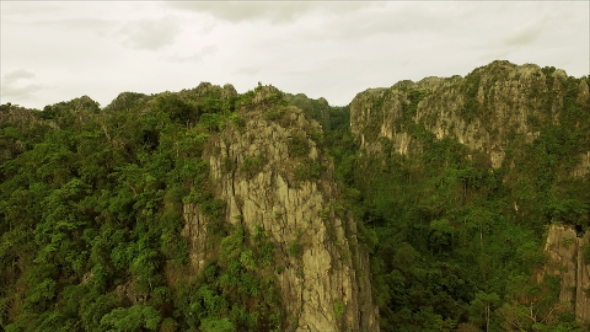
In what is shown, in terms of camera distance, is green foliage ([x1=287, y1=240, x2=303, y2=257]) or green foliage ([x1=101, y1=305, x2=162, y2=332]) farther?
green foliage ([x1=287, y1=240, x2=303, y2=257])

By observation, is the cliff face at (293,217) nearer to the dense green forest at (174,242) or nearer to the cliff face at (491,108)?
the dense green forest at (174,242)

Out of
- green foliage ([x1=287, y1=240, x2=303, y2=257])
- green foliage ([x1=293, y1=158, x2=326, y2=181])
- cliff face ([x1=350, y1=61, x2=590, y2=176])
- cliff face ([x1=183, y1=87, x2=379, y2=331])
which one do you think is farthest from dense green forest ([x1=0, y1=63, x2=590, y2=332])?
cliff face ([x1=350, y1=61, x2=590, y2=176])

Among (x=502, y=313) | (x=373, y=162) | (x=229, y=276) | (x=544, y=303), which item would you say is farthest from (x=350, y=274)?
(x=373, y=162)

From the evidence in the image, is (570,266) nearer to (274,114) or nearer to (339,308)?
(339,308)

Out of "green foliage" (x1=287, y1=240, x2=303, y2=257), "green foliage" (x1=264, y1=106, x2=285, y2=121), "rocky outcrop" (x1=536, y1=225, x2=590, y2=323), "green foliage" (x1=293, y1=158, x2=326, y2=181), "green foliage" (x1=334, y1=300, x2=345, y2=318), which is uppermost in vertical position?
"green foliage" (x1=264, y1=106, x2=285, y2=121)

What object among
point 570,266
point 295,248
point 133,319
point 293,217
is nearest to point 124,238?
point 133,319

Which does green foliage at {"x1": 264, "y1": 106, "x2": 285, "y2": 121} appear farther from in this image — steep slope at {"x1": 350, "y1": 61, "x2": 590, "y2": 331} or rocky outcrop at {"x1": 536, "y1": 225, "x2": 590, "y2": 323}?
rocky outcrop at {"x1": 536, "y1": 225, "x2": 590, "y2": 323}

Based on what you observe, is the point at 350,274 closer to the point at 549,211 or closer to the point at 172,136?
the point at 172,136
